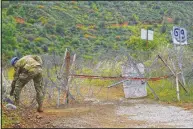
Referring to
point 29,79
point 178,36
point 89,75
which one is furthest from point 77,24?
point 29,79

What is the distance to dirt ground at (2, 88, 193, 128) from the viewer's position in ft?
32.2

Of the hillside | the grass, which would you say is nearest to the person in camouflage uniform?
the grass

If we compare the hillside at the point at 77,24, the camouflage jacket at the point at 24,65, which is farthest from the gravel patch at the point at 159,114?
the hillside at the point at 77,24

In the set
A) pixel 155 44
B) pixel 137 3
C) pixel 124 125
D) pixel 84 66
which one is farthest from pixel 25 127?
pixel 137 3

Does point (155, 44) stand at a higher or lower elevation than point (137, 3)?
lower

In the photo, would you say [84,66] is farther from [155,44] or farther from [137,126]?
[155,44]

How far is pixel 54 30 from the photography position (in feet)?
147

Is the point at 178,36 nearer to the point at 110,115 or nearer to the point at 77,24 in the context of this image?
the point at 110,115

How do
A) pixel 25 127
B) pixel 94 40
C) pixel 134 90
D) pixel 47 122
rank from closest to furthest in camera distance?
1. pixel 25 127
2. pixel 47 122
3. pixel 134 90
4. pixel 94 40

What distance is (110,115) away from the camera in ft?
38.4

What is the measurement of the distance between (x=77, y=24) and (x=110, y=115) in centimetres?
3598

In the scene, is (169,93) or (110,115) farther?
(169,93)

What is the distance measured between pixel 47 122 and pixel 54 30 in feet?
116

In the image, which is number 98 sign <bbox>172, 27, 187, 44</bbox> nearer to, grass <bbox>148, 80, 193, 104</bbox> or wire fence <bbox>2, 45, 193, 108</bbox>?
wire fence <bbox>2, 45, 193, 108</bbox>
